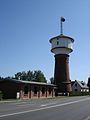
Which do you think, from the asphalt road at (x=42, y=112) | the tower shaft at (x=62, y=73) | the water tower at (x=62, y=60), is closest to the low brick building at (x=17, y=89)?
the tower shaft at (x=62, y=73)

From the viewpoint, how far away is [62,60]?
8469 cm

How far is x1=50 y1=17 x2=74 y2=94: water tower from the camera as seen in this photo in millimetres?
84500

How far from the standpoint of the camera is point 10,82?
57.0 meters

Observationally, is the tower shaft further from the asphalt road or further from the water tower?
the asphalt road

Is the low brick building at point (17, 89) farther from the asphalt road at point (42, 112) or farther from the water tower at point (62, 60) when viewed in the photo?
the asphalt road at point (42, 112)

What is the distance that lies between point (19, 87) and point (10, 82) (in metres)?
2.12

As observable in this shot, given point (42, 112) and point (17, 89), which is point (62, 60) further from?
point (42, 112)

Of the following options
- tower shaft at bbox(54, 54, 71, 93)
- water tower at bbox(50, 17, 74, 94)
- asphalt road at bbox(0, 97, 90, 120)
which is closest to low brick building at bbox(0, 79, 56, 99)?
tower shaft at bbox(54, 54, 71, 93)

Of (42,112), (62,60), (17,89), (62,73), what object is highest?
(62,60)

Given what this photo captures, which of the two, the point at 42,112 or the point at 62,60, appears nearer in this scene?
the point at 42,112

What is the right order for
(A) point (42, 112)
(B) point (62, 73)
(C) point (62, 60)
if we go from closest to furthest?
(A) point (42, 112), (C) point (62, 60), (B) point (62, 73)

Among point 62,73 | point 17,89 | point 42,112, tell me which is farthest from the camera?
point 62,73

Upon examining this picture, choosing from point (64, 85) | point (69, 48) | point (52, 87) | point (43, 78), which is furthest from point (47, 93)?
point (43, 78)

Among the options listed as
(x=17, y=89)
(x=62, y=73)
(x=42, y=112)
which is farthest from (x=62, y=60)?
(x=42, y=112)
